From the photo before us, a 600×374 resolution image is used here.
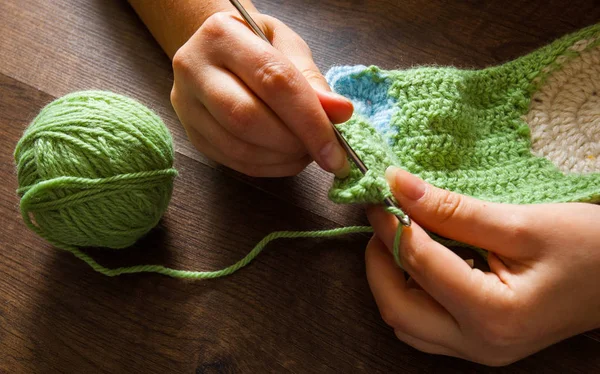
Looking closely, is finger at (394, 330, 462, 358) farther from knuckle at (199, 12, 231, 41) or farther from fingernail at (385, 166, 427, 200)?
knuckle at (199, 12, 231, 41)

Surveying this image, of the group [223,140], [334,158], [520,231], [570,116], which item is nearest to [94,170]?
[223,140]

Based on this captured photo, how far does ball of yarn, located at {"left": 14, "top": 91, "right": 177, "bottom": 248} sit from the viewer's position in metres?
0.58

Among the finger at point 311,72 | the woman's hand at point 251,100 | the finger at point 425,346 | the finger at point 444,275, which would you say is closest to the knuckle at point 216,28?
the woman's hand at point 251,100

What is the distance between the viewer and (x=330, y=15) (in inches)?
32.9

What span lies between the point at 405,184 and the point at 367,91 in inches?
8.1

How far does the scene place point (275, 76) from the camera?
1.79 feet

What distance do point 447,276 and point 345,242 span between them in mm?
183

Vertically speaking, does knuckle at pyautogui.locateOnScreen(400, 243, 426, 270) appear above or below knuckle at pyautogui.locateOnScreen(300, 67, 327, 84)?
below

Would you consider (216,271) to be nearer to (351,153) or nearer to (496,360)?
(351,153)

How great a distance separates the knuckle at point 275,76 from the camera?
546mm

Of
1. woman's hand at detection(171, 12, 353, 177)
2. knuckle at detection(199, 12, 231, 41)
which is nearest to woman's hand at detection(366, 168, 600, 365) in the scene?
woman's hand at detection(171, 12, 353, 177)

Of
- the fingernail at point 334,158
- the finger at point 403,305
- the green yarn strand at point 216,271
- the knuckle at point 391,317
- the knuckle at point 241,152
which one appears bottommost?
the green yarn strand at point 216,271

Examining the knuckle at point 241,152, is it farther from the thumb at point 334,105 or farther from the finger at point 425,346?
the finger at point 425,346

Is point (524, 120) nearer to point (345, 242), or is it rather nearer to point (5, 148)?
point (345, 242)
